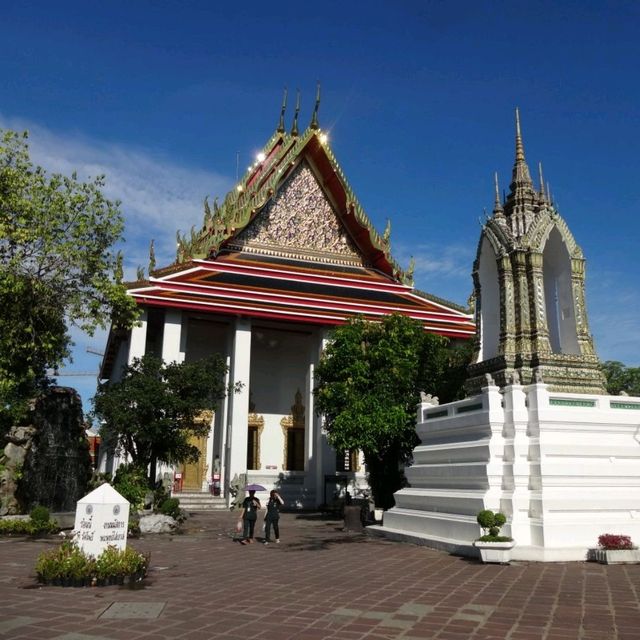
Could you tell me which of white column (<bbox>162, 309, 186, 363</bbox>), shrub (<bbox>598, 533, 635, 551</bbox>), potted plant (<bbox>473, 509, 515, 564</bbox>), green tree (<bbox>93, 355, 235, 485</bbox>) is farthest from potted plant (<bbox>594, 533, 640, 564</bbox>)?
white column (<bbox>162, 309, 186, 363</bbox>)

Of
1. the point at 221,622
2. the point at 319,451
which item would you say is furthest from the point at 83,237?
the point at 319,451

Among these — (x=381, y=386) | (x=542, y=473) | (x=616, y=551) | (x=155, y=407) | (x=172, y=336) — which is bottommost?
(x=616, y=551)

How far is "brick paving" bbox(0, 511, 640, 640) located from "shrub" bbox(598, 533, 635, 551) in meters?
0.31

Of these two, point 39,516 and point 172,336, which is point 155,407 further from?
point 172,336

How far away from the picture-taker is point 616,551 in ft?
29.0

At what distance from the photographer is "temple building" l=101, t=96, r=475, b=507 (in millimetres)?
22719

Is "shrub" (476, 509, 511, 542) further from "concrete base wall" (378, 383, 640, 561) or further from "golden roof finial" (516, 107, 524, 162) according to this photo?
"golden roof finial" (516, 107, 524, 162)

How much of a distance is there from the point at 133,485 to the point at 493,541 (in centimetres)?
982

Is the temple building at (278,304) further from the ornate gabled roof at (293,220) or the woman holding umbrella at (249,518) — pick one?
the woman holding umbrella at (249,518)

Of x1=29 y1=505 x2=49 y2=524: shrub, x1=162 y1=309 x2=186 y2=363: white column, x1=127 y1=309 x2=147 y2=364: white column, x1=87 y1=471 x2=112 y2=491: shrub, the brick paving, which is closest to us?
the brick paving

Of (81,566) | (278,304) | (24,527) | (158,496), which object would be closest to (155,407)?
(158,496)

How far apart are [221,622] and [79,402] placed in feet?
43.1

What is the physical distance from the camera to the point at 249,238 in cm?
2634

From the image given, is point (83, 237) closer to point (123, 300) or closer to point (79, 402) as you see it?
point (123, 300)
